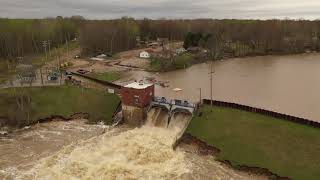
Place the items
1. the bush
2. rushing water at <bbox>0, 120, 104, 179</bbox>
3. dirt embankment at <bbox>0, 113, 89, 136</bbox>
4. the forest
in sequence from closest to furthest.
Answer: rushing water at <bbox>0, 120, 104, 179</bbox>
dirt embankment at <bbox>0, 113, 89, 136</bbox>
the bush
the forest

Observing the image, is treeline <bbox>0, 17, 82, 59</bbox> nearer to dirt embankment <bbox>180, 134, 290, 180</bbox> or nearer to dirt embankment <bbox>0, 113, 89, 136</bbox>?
dirt embankment <bbox>0, 113, 89, 136</bbox>

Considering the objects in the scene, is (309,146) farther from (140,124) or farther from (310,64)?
(310,64)

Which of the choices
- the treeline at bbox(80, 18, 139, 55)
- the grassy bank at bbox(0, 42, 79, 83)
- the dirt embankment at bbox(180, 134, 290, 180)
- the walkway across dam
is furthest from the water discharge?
the treeline at bbox(80, 18, 139, 55)

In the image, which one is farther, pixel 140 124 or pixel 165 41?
pixel 165 41

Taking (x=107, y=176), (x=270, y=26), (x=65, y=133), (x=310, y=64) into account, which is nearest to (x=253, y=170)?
(x=107, y=176)

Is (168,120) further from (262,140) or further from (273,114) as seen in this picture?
(273,114)
